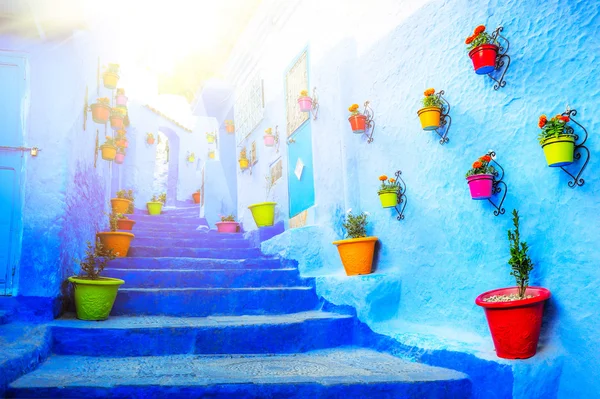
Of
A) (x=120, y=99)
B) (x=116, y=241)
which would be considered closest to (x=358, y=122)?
(x=116, y=241)

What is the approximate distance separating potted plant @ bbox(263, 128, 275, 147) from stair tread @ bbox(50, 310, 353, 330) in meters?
3.89

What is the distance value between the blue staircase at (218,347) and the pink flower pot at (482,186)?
1047mm

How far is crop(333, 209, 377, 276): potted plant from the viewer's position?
4.05 m

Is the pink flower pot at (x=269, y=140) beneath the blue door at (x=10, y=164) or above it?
above

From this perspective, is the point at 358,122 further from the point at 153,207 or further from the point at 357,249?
the point at 153,207

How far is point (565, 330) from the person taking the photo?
2.30m

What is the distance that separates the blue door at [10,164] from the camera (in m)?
3.56

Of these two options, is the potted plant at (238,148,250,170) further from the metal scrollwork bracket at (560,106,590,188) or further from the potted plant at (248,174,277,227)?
the metal scrollwork bracket at (560,106,590,188)

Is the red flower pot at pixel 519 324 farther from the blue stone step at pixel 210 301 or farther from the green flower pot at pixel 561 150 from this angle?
the blue stone step at pixel 210 301

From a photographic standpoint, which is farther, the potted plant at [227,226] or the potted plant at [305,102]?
the potted plant at [227,226]

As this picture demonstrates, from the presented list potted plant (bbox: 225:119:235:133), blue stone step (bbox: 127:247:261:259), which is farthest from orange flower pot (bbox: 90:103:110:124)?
potted plant (bbox: 225:119:235:133)

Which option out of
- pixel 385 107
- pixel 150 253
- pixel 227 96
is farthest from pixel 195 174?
pixel 385 107

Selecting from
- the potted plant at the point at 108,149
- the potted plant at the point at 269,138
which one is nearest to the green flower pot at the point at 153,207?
the potted plant at the point at 269,138

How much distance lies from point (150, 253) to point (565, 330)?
4497mm
